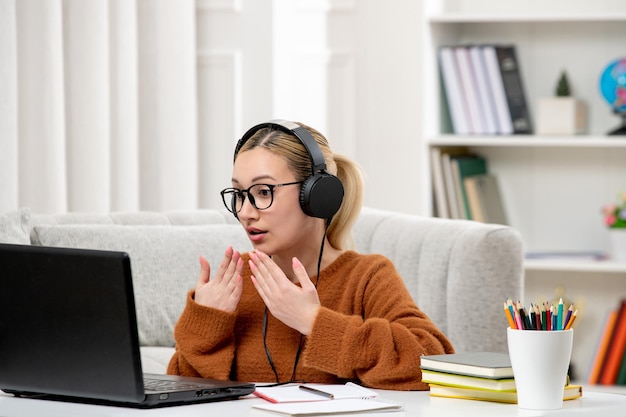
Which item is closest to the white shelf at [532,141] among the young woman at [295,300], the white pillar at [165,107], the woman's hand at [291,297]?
the white pillar at [165,107]

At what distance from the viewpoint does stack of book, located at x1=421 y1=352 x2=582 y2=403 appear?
1.27 meters

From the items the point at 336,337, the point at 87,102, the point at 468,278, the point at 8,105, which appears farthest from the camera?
the point at 87,102

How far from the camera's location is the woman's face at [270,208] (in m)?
1.55

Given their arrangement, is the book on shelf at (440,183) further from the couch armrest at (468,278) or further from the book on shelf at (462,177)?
the couch armrest at (468,278)

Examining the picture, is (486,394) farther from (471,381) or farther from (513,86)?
(513,86)

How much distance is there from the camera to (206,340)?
5.15ft

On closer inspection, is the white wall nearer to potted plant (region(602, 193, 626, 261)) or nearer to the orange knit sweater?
potted plant (region(602, 193, 626, 261))

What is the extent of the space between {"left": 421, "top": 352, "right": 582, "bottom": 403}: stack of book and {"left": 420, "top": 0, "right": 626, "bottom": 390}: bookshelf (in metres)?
2.09

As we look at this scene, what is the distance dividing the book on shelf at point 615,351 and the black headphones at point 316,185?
2016 mm

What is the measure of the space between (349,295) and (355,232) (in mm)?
715

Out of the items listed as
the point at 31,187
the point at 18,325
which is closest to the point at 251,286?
the point at 18,325

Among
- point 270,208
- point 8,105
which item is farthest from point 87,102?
point 270,208

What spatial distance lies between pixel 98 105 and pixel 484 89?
4.10 feet

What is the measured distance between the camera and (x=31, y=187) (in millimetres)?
2682
